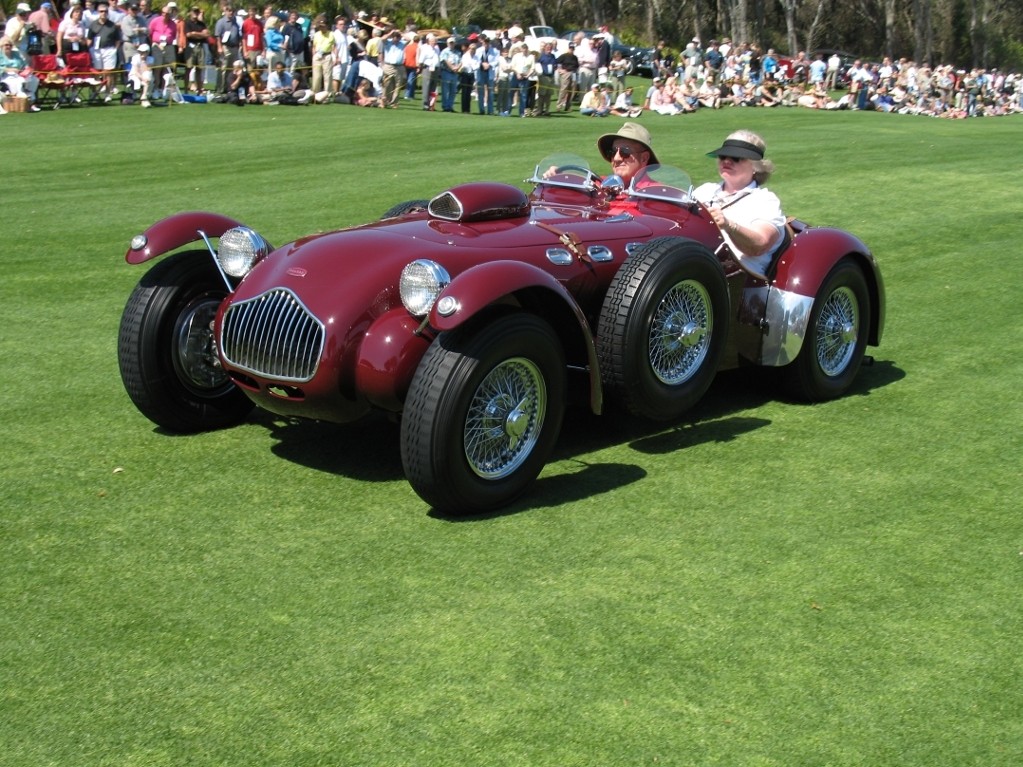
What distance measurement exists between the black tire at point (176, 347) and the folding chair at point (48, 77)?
19.3 meters

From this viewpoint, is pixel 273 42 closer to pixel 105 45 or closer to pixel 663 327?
pixel 105 45

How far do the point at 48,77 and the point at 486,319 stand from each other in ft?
69.8

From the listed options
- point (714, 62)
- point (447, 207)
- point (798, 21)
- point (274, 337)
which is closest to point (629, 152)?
point (447, 207)

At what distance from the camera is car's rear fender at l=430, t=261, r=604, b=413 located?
5281 mm

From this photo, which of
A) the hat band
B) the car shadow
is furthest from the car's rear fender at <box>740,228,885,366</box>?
the hat band

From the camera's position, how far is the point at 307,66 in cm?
2794

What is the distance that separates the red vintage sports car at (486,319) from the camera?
18.0ft

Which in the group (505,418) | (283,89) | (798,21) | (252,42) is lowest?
(505,418)

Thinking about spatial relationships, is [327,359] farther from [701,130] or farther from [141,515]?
[701,130]

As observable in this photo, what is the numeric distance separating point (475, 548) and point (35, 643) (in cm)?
178

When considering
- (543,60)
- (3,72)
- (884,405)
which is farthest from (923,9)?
(884,405)

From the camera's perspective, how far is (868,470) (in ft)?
20.7

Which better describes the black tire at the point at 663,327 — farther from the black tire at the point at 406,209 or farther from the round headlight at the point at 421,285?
the black tire at the point at 406,209

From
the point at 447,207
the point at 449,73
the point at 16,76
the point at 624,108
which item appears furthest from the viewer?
the point at 624,108
